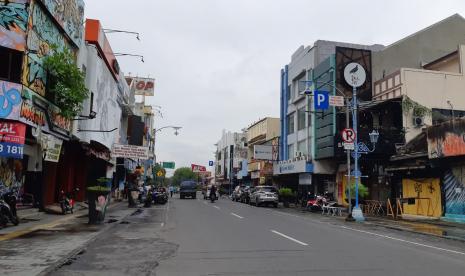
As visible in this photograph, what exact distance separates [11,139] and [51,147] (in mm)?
3112

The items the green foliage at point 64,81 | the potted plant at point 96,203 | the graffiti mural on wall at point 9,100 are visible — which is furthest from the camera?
the green foliage at point 64,81

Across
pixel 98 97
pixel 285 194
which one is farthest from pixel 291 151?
pixel 98 97

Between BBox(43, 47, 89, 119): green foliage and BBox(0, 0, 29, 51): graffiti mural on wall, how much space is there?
6.77 feet

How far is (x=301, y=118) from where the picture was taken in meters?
45.8

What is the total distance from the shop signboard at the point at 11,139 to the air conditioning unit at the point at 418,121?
2501 centimetres

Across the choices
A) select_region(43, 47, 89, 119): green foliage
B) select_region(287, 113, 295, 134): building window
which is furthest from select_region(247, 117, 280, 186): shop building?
select_region(43, 47, 89, 119): green foliage

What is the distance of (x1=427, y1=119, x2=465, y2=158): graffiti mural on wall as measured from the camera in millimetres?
22969

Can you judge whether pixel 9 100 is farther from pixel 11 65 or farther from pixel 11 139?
pixel 11 65

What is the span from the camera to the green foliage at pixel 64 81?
18.0 m

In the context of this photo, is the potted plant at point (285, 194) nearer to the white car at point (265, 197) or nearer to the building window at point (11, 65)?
the white car at point (265, 197)

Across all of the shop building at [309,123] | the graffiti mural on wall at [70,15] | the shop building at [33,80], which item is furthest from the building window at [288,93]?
the shop building at [33,80]

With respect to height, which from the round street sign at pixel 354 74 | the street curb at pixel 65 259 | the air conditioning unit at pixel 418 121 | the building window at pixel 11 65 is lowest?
the street curb at pixel 65 259

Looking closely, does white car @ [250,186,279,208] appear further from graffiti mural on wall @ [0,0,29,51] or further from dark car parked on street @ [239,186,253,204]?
graffiti mural on wall @ [0,0,29,51]

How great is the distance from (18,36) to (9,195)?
530cm
